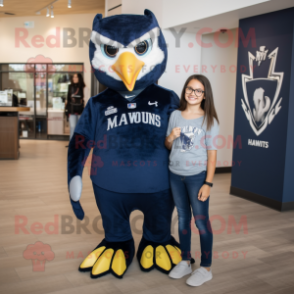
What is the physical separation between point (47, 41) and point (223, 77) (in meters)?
5.96

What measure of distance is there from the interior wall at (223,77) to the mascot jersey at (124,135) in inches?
132

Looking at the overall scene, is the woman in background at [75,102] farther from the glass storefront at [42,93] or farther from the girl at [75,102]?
the glass storefront at [42,93]

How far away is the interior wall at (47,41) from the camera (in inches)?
378

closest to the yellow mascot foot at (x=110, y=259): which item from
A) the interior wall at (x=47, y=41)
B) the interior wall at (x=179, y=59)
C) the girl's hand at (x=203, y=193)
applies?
the girl's hand at (x=203, y=193)

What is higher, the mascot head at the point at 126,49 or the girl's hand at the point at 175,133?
the mascot head at the point at 126,49

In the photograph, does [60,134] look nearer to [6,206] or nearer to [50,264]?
[6,206]

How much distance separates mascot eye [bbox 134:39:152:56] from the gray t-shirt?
0.47 meters

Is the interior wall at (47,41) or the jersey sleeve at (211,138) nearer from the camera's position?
the jersey sleeve at (211,138)

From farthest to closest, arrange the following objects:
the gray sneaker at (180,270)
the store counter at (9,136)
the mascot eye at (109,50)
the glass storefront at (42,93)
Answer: the glass storefront at (42,93), the store counter at (9,136), the gray sneaker at (180,270), the mascot eye at (109,50)

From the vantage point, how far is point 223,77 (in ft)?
18.4

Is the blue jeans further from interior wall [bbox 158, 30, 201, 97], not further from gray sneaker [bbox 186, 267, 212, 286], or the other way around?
interior wall [bbox 158, 30, 201, 97]

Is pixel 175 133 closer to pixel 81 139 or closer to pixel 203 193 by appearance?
pixel 203 193

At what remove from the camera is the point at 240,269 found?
8.09ft

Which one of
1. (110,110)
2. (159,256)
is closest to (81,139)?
(110,110)
